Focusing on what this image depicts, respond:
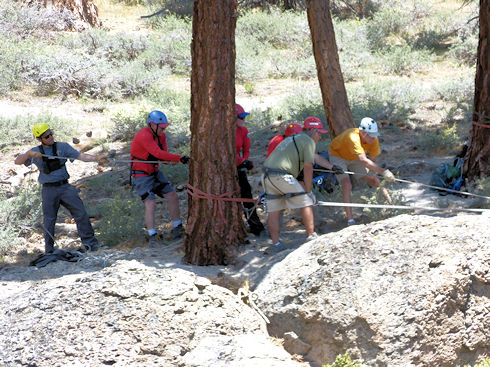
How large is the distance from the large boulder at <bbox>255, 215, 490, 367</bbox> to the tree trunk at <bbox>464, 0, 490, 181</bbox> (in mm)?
2978

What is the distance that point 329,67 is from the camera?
8.36 meters

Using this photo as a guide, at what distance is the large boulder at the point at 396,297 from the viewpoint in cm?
392

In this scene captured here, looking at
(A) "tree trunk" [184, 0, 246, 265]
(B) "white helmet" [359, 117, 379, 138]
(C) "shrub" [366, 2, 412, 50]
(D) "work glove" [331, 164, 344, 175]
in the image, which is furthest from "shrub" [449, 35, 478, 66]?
(A) "tree trunk" [184, 0, 246, 265]

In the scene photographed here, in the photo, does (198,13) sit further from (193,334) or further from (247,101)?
(247,101)

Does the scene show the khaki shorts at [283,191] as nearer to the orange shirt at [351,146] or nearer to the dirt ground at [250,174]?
the dirt ground at [250,174]

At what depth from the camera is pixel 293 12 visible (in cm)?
2084

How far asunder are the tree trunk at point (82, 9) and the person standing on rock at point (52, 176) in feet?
46.8

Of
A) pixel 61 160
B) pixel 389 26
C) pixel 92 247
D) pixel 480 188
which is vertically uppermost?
pixel 389 26

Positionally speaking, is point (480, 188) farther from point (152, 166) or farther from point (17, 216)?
point (17, 216)

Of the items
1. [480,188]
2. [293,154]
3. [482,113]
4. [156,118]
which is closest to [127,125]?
[156,118]

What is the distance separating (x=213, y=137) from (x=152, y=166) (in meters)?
1.34

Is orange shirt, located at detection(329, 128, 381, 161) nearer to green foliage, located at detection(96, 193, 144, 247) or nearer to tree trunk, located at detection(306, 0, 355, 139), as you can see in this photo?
tree trunk, located at detection(306, 0, 355, 139)

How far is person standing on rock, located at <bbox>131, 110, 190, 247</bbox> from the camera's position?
6.57 metres

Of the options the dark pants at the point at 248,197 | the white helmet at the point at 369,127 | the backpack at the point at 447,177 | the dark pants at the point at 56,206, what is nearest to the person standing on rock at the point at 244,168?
the dark pants at the point at 248,197
